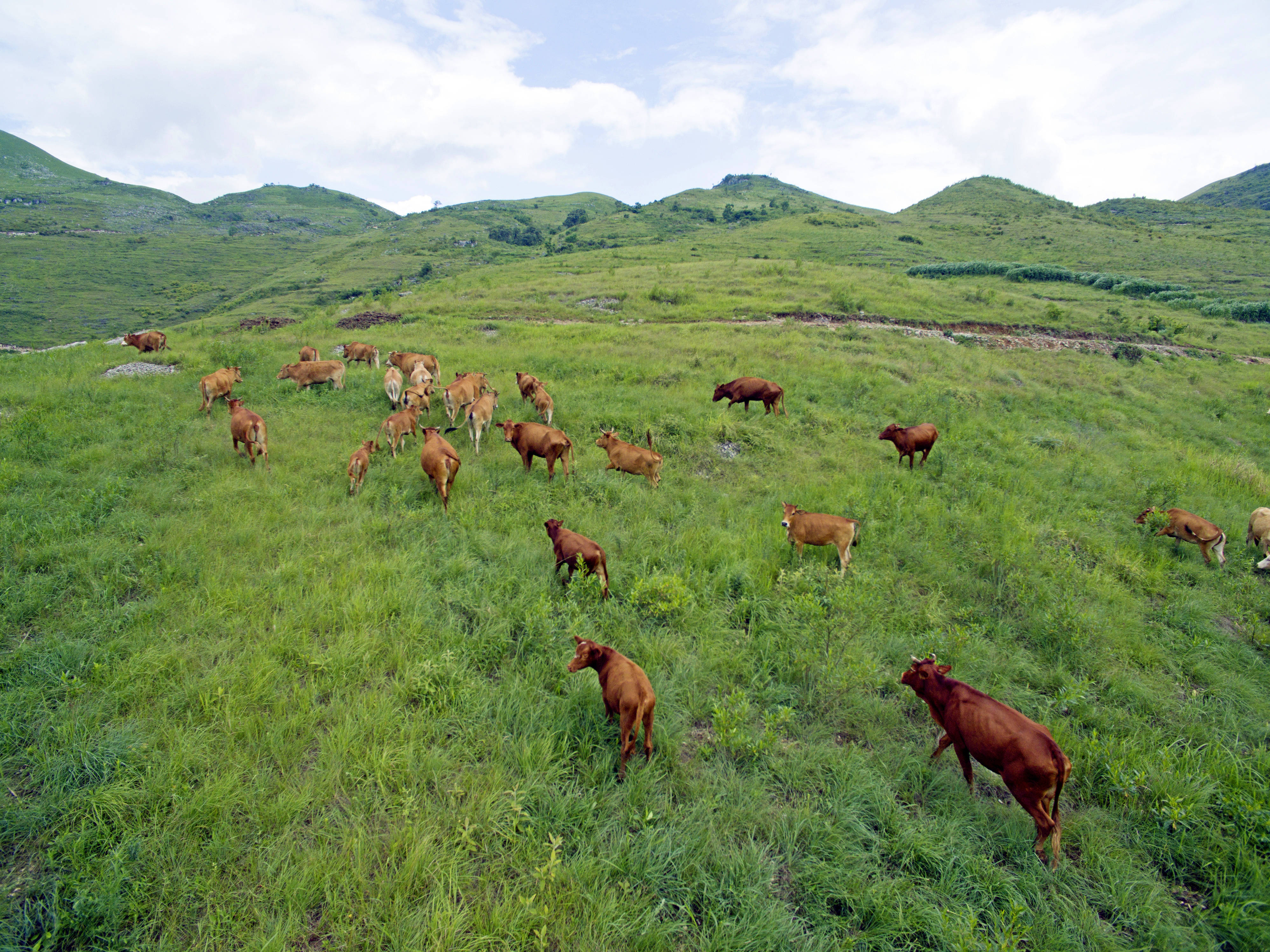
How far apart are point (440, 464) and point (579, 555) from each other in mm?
3373

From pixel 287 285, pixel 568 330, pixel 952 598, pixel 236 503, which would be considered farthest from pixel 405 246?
pixel 952 598

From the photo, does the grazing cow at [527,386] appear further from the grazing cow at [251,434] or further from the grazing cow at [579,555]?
the grazing cow at [579,555]

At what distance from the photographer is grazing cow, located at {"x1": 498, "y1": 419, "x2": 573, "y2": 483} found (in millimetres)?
9828

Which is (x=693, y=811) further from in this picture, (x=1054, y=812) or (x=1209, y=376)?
(x=1209, y=376)

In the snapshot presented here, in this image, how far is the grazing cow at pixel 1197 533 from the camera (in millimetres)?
8875

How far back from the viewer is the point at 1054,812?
416 cm

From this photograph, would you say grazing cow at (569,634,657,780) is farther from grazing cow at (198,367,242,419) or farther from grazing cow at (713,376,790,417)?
grazing cow at (198,367,242,419)

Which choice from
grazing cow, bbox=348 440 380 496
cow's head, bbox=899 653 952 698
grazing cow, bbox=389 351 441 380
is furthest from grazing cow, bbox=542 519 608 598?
grazing cow, bbox=389 351 441 380

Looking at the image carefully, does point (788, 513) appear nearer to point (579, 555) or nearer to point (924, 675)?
point (924, 675)

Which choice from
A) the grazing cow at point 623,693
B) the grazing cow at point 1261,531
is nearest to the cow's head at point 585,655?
the grazing cow at point 623,693

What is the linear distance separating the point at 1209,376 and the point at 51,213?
6771 inches

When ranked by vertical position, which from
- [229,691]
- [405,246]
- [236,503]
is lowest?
[229,691]

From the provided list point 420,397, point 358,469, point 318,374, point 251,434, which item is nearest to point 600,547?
point 358,469

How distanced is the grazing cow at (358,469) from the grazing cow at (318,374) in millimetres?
6523
